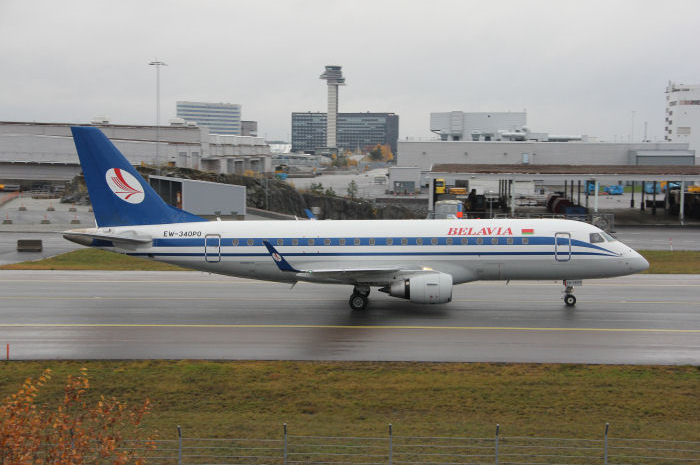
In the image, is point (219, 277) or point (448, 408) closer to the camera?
point (448, 408)

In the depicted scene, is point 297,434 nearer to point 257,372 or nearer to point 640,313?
point 257,372

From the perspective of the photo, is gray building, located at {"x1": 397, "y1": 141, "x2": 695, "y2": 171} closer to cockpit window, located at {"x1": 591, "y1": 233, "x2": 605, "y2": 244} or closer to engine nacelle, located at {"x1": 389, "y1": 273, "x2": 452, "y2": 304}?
cockpit window, located at {"x1": 591, "y1": 233, "x2": 605, "y2": 244}

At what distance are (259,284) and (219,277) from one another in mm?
4094

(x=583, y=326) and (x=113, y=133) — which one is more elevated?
(x=113, y=133)

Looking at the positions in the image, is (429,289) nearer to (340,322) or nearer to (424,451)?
(340,322)

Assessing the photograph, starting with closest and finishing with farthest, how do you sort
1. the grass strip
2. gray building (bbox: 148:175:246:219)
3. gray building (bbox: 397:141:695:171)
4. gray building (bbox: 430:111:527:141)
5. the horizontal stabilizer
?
1. the horizontal stabilizer
2. the grass strip
3. gray building (bbox: 148:175:246:219)
4. gray building (bbox: 397:141:695:171)
5. gray building (bbox: 430:111:527:141)

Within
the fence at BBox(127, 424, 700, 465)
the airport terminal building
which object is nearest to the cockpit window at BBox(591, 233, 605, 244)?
the fence at BBox(127, 424, 700, 465)

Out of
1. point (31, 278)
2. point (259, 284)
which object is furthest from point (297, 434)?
point (31, 278)

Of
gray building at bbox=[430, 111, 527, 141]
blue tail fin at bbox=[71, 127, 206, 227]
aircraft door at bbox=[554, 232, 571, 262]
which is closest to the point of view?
aircraft door at bbox=[554, 232, 571, 262]

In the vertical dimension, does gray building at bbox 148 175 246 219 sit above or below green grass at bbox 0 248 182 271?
above

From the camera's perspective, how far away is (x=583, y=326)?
2627 centimetres

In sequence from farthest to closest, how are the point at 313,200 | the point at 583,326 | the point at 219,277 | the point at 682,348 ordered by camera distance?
1. the point at 313,200
2. the point at 219,277
3. the point at 583,326
4. the point at 682,348

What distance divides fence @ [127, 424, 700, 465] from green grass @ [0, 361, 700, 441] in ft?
1.98

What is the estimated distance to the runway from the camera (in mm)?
22938
